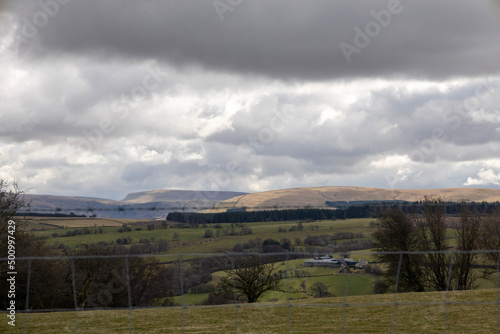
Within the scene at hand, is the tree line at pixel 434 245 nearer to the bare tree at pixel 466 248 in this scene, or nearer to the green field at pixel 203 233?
the bare tree at pixel 466 248

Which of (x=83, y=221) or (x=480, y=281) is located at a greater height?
(x=83, y=221)

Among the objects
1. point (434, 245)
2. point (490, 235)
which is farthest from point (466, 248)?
point (434, 245)

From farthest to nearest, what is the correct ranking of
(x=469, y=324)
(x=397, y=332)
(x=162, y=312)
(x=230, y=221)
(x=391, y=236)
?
(x=230, y=221)
(x=391, y=236)
(x=162, y=312)
(x=469, y=324)
(x=397, y=332)

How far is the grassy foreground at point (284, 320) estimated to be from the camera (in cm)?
1323

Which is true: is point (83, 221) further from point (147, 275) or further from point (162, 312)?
point (162, 312)

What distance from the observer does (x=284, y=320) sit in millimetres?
14820

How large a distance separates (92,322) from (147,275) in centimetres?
2765

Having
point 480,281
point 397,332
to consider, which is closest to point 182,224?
point 480,281

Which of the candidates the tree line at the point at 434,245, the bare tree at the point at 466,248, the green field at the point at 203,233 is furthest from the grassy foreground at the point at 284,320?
the green field at the point at 203,233

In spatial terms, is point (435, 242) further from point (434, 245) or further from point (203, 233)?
point (203, 233)

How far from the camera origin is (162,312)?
16.8m

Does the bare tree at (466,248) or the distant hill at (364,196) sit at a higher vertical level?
the distant hill at (364,196)

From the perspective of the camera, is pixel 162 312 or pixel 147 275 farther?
pixel 147 275

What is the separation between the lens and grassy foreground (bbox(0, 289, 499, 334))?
521 inches
